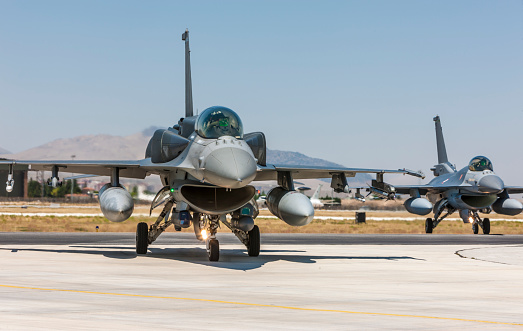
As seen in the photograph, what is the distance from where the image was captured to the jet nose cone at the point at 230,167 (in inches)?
540

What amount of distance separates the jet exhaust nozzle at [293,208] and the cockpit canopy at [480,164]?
1995 cm

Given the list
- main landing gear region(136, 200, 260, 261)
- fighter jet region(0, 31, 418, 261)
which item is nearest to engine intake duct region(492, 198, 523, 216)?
fighter jet region(0, 31, 418, 261)

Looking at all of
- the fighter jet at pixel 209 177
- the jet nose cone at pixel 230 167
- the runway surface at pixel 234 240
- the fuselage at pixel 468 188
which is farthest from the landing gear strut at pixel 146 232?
the fuselage at pixel 468 188

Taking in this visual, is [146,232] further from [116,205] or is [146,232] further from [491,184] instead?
[491,184]

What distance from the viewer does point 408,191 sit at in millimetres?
39688

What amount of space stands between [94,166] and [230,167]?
240 inches

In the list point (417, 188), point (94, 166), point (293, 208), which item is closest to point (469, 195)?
point (417, 188)

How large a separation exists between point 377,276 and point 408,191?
88.6 feet

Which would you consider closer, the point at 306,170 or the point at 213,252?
the point at 213,252

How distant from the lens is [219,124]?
15.3 metres

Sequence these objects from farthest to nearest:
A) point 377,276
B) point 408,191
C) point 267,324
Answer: point 408,191 → point 377,276 → point 267,324

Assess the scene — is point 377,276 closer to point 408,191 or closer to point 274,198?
point 274,198

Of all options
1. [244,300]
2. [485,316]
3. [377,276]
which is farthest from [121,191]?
[485,316]

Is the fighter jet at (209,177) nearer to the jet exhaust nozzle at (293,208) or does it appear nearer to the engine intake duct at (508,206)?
the jet exhaust nozzle at (293,208)
